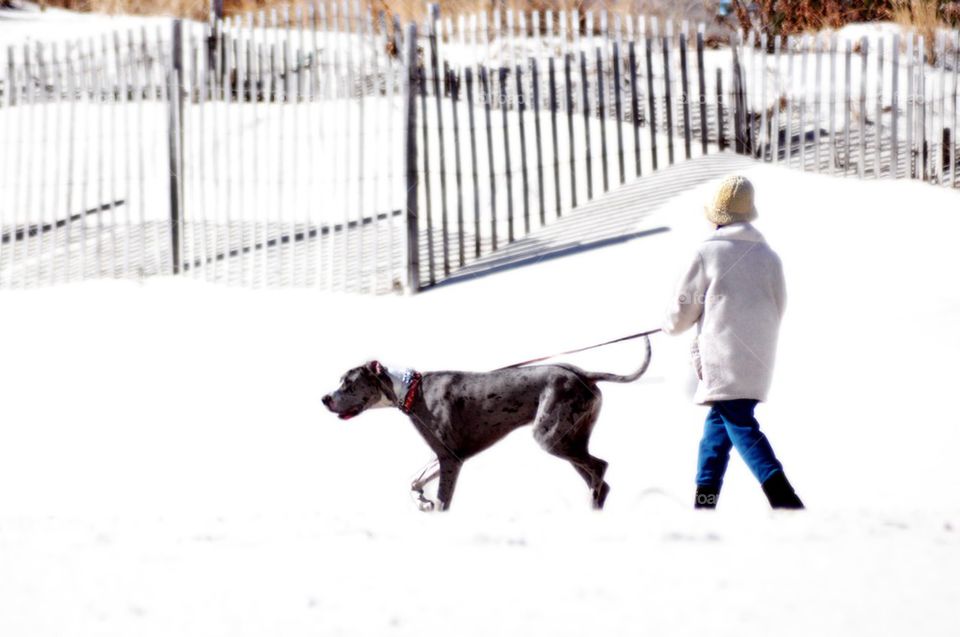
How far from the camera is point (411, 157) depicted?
33.9ft

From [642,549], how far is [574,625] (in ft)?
2.57

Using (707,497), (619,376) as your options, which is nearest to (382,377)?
(619,376)

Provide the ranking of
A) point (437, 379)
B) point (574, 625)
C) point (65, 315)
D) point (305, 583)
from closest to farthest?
point (574, 625)
point (305, 583)
point (437, 379)
point (65, 315)

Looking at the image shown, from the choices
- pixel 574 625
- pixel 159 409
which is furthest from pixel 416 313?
pixel 574 625

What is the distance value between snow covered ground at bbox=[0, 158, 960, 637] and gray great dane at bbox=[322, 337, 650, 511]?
1.40 feet

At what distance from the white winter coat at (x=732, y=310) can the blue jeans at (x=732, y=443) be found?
69 millimetres

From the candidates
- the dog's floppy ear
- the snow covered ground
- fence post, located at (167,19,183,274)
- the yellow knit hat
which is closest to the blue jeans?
the snow covered ground

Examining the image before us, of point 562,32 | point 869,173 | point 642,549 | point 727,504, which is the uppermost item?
point 562,32

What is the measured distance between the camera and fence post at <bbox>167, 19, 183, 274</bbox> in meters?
11.3

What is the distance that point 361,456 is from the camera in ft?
24.2

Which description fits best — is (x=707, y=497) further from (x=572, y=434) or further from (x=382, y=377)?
(x=382, y=377)

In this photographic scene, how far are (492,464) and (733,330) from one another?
2168mm

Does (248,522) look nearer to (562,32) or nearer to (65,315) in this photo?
(65,315)

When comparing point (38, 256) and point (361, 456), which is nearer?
point (361, 456)
